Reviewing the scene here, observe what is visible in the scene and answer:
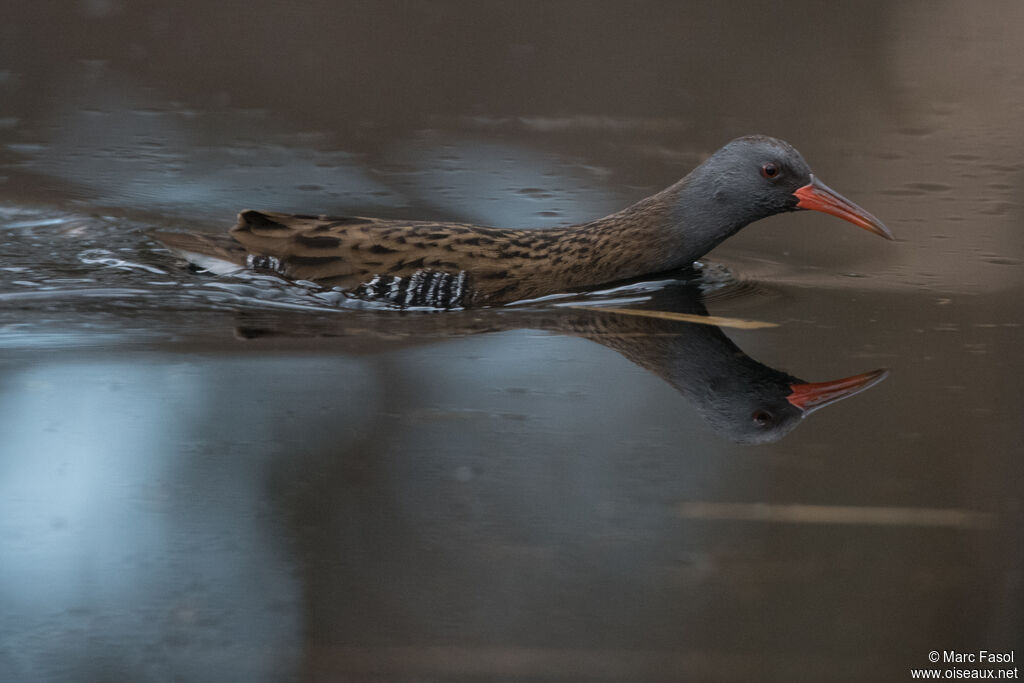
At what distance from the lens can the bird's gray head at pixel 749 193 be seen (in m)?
5.62

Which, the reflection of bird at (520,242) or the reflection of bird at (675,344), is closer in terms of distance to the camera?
the reflection of bird at (675,344)

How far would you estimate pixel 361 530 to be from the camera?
3.42m

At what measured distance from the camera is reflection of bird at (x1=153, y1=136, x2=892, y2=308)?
533 centimetres

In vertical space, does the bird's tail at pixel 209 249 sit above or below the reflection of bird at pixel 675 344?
above

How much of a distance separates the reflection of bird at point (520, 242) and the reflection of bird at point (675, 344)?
0.16m

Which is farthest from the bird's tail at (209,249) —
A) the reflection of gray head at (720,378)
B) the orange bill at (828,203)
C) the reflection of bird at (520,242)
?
the orange bill at (828,203)

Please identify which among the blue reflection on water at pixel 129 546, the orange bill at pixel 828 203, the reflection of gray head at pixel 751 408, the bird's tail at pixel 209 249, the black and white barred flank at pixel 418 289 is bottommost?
the blue reflection on water at pixel 129 546

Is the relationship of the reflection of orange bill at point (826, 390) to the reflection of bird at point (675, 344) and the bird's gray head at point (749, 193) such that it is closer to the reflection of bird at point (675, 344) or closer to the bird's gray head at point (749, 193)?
the reflection of bird at point (675, 344)

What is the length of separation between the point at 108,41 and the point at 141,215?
3167mm

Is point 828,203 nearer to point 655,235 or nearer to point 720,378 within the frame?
point 655,235

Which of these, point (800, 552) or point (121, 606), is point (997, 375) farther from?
point (121, 606)

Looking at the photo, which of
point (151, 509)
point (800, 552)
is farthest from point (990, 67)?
point (151, 509)

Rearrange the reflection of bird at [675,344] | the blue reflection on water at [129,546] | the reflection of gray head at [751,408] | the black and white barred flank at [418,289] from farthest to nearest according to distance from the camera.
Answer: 1. the black and white barred flank at [418,289]
2. the reflection of bird at [675,344]
3. the reflection of gray head at [751,408]
4. the blue reflection on water at [129,546]

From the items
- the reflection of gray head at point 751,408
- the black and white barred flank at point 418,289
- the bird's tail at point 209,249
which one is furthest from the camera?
the bird's tail at point 209,249
